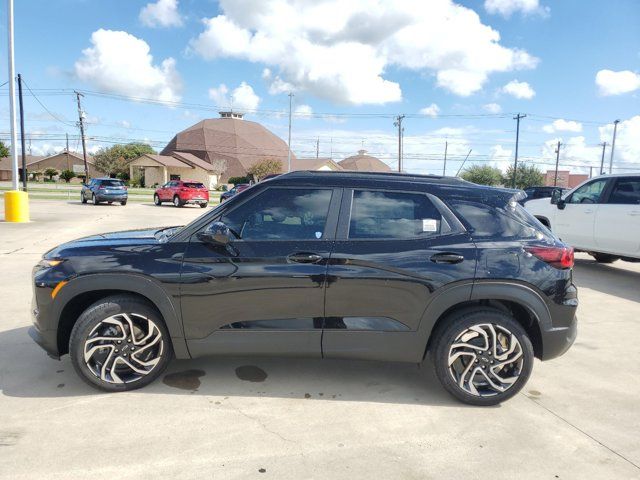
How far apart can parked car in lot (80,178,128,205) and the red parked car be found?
2.43 meters

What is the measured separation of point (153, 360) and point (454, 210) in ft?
8.38

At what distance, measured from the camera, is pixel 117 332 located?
3.37m

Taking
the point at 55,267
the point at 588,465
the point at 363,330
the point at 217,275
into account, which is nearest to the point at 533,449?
the point at 588,465

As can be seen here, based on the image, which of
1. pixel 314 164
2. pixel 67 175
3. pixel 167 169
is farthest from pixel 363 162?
pixel 67 175

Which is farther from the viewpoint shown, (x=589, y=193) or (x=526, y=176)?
(x=526, y=176)

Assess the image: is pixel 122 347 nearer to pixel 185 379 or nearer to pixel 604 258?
pixel 185 379

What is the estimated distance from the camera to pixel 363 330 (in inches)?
131

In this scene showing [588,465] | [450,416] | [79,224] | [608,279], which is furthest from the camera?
[79,224]

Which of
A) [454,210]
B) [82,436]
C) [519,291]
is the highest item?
[454,210]

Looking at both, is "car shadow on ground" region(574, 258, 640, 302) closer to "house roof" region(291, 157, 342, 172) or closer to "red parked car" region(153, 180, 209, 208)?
"red parked car" region(153, 180, 209, 208)

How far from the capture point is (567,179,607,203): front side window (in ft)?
27.8

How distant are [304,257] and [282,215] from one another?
383 millimetres

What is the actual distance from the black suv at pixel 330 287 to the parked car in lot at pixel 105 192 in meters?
24.9

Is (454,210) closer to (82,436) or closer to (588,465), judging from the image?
(588,465)
